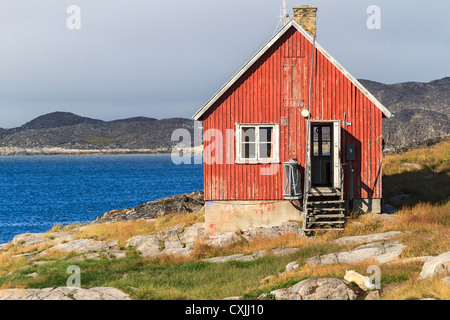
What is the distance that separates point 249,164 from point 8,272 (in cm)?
1128

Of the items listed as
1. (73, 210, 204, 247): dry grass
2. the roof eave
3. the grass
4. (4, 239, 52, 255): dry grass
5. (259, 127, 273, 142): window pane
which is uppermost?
the roof eave

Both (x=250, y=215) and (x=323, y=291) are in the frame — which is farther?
(x=250, y=215)

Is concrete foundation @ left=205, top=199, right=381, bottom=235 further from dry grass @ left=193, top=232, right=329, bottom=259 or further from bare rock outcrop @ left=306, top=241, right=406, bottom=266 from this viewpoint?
bare rock outcrop @ left=306, top=241, right=406, bottom=266

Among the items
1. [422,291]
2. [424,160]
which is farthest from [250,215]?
[424,160]

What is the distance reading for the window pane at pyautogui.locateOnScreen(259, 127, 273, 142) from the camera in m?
23.6

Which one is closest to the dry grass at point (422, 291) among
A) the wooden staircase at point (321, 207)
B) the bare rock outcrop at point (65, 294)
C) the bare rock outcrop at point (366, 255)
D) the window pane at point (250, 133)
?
the bare rock outcrop at point (366, 255)

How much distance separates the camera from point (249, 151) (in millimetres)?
23609

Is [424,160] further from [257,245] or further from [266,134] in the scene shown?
[257,245]

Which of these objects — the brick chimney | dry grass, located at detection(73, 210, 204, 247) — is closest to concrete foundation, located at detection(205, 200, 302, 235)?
dry grass, located at detection(73, 210, 204, 247)

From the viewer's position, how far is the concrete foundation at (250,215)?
918 inches

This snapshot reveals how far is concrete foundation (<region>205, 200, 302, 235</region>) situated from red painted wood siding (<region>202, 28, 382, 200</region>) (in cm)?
33

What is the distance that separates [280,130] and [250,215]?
A: 13.4 feet
